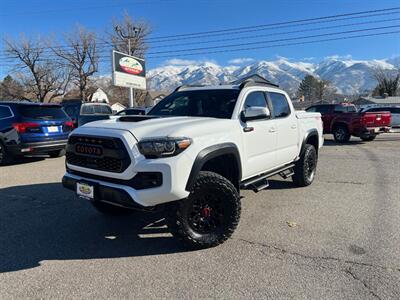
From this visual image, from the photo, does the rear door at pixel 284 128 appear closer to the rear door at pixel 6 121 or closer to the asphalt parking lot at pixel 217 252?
the asphalt parking lot at pixel 217 252

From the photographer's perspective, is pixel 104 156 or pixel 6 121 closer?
pixel 104 156

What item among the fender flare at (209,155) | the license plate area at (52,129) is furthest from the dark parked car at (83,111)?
the fender flare at (209,155)

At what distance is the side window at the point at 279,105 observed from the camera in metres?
5.65

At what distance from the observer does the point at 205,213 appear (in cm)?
401

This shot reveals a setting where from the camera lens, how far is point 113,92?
7912 cm

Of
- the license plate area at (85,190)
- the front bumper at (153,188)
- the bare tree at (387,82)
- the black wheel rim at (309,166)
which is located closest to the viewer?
the front bumper at (153,188)

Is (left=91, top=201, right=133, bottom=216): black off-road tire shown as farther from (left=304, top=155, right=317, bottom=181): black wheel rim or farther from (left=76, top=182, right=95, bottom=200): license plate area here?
(left=304, top=155, right=317, bottom=181): black wheel rim

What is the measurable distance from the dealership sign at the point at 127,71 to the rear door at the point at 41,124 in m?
15.1

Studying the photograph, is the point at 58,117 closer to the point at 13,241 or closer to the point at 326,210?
the point at 13,241

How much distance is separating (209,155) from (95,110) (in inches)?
478

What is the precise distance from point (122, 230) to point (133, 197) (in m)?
1.29

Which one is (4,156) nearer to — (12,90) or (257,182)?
(257,182)

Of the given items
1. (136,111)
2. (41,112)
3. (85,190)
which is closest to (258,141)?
(85,190)

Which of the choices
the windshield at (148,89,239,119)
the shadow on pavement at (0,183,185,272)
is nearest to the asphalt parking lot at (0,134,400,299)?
the shadow on pavement at (0,183,185,272)
